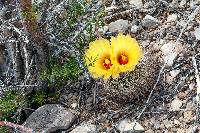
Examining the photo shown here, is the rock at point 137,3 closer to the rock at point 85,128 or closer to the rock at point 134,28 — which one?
the rock at point 134,28

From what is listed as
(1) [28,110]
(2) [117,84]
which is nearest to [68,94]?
(1) [28,110]

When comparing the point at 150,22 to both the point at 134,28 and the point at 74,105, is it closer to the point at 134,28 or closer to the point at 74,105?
the point at 134,28

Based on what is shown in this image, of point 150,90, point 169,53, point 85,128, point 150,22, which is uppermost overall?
point 150,22

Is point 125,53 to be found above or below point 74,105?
above

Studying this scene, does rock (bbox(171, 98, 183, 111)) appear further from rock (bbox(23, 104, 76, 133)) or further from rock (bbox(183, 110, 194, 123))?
rock (bbox(23, 104, 76, 133))

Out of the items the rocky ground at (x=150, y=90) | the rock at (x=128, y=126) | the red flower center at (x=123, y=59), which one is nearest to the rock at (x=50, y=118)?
the rocky ground at (x=150, y=90)

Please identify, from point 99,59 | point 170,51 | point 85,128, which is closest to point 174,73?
point 170,51
